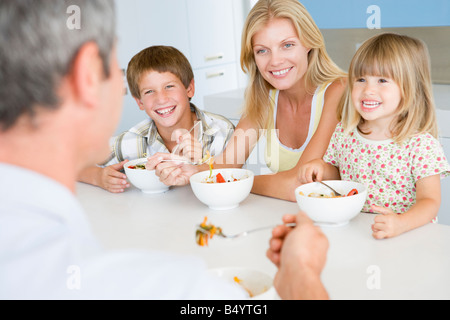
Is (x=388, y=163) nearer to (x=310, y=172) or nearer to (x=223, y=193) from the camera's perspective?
(x=310, y=172)

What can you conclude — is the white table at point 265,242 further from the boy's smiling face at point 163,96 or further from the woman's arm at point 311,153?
the boy's smiling face at point 163,96

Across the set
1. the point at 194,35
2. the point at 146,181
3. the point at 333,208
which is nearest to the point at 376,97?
the point at 333,208

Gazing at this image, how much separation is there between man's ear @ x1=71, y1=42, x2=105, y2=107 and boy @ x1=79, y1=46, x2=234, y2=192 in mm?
1243

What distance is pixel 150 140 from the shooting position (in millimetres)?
2135

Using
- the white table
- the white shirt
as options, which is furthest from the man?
the white table

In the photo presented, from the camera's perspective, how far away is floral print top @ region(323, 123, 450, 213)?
1.49 meters

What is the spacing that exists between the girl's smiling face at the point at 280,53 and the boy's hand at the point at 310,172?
386mm

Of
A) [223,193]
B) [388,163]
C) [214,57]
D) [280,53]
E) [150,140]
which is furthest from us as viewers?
[214,57]

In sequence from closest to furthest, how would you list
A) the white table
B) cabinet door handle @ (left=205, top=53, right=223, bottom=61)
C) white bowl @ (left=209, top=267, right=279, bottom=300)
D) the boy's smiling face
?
white bowl @ (left=209, top=267, right=279, bottom=300) → the white table → the boy's smiling face → cabinet door handle @ (left=205, top=53, right=223, bottom=61)

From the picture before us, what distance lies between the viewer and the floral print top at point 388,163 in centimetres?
149

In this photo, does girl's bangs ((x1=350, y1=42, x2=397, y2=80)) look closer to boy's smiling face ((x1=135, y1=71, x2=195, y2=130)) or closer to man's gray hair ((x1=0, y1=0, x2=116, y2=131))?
boy's smiling face ((x1=135, y1=71, x2=195, y2=130))

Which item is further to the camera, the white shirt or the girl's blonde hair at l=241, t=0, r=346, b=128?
the girl's blonde hair at l=241, t=0, r=346, b=128

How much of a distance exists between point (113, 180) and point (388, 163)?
863 millimetres

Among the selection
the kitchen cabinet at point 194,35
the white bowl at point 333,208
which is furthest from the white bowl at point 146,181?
the kitchen cabinet at point 194,35
